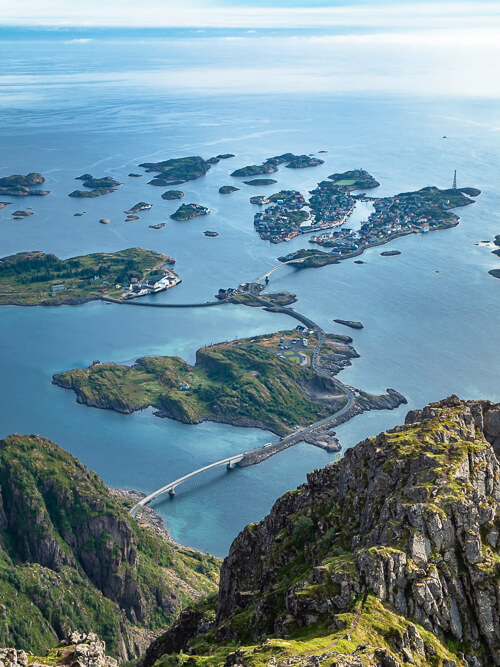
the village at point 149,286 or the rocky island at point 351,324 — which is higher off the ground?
the rocky island at point 351,324

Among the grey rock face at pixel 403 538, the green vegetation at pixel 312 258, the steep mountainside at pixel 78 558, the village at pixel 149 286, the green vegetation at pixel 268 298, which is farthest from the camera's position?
the green vegetation at pixel 312 258


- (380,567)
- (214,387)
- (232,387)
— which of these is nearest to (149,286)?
(214,387)

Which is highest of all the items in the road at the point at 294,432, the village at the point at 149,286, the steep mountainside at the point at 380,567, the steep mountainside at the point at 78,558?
the steep mountainside at the point at 380,567

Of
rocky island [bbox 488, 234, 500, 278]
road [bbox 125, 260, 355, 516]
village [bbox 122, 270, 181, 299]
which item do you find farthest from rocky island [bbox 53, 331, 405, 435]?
rocky island [bbox 488, 234, 500, 278]

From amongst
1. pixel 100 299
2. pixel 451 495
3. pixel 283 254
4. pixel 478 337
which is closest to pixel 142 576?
pixel 451 495

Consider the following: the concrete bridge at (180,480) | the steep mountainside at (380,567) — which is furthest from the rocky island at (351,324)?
the steep mountainside at (380,567)

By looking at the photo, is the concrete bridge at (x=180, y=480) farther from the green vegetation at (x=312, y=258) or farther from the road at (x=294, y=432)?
the green vegetation at (x=312, y=258)
